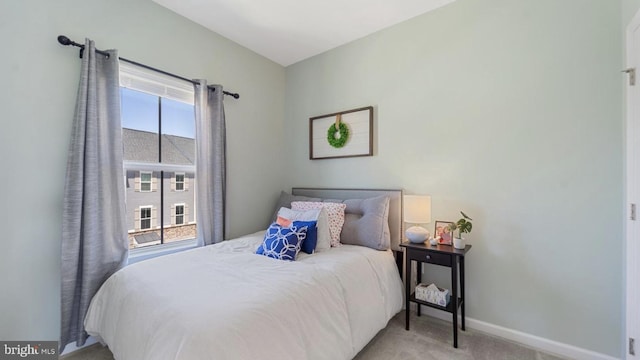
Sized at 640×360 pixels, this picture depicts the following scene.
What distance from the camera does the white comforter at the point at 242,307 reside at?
108cm

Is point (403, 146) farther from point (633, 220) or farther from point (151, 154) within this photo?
point (151, 154)

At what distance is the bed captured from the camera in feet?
3.54

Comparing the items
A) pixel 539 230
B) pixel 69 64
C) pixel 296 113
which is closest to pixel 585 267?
pixel 539 230

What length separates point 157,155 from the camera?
2.33 meters

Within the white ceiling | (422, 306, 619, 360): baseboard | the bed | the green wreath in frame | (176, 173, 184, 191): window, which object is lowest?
(422, 306, 619, 360): baseboard

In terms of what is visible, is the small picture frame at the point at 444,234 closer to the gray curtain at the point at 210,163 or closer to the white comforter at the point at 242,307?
the white comforter at the point at 242,307

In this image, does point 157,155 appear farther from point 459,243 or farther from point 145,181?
point 459,243

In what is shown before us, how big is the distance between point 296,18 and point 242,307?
249 centimetres

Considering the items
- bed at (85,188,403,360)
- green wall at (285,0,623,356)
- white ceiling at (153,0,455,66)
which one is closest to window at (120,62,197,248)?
bed at (85,188,403,360)

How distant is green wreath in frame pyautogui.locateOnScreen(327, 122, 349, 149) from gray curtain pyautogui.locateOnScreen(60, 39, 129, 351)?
75.8 inches

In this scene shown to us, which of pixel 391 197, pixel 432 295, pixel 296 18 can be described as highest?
pixel 296 18

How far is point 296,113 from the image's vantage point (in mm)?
3395

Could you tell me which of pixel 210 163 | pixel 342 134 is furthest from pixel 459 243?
pixel 210 163

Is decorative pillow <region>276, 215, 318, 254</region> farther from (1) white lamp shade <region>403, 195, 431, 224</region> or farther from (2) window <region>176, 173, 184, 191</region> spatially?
(2) window <region>176, 173, 184, 191</region>
